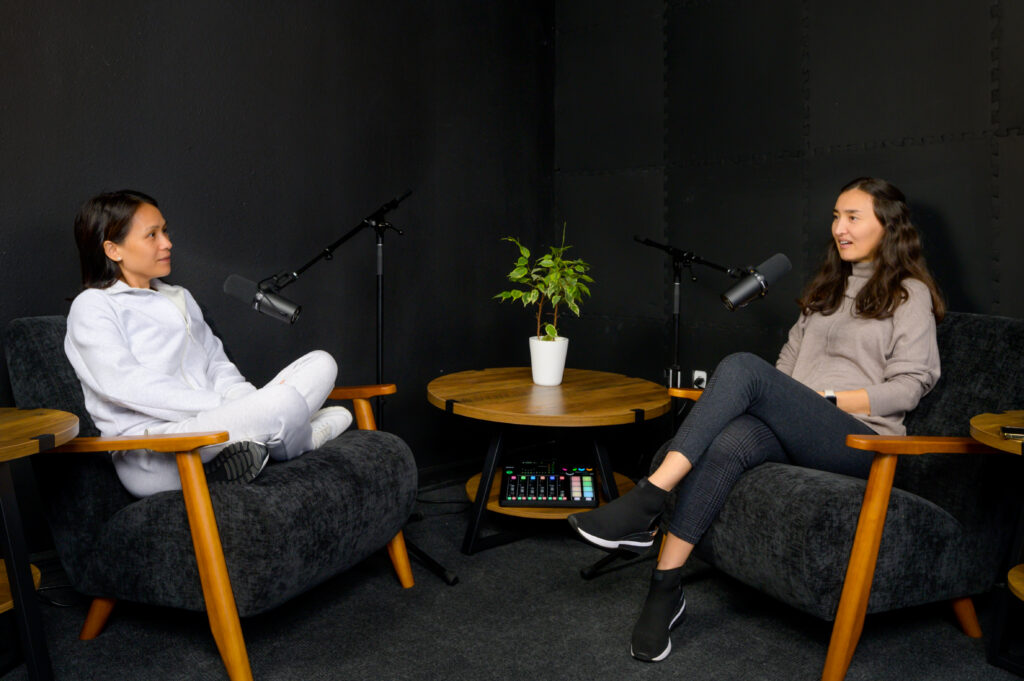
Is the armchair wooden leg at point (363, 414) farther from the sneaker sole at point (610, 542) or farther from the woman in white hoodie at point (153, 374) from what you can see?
the sneaker sole at point (610, 542)

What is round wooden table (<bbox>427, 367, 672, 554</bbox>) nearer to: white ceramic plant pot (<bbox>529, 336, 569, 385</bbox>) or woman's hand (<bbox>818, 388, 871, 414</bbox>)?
white ceramic plant pot (<bbox>529, 336, 569, 385</bbox>)

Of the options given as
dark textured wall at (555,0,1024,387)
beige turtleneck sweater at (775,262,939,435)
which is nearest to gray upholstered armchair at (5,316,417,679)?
beige turtleneck sweater at (775,262,939,435)

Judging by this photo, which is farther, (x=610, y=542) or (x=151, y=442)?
(x=610, y=542)

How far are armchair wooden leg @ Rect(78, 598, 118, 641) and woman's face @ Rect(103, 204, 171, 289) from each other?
0.85 m

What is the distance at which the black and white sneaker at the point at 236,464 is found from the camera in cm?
180

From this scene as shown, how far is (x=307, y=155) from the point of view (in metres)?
2.97

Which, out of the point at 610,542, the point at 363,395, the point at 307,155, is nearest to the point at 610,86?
the point at 307,155

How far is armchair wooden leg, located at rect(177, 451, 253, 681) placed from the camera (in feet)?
5.64

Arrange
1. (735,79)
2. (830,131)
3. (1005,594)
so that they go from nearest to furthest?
(1005,594)
(830,131)
(735,79)

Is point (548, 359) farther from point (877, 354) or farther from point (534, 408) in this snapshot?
point (877, 354)

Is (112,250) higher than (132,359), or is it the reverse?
(112,250)

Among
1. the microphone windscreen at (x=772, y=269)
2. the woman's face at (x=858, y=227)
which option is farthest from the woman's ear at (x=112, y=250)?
the woman's face at (x=858, y=227)

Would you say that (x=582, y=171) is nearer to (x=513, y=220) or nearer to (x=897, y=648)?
(x=513, y=220)

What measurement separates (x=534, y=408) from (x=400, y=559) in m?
0.62
